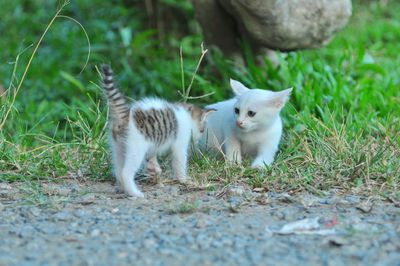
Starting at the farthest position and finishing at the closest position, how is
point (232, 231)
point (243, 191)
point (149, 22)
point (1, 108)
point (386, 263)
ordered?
point (149, 22) < point (1, 108) < point (243, 191) < point (232, 231) < point (386, 263)

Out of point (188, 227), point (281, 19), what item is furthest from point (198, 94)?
point (188, 227)

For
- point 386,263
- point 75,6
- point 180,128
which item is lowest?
point 386,263

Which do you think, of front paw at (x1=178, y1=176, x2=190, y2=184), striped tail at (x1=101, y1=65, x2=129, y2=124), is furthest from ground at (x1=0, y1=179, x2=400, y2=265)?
striped tail at (x1=101, y1=65, x2=129, y2=124)

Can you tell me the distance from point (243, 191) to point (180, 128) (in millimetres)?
587

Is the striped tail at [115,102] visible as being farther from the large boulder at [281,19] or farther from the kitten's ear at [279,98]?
the large boulder at [281,19]

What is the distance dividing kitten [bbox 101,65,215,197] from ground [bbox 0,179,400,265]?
150mm

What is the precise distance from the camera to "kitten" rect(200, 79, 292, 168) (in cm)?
583

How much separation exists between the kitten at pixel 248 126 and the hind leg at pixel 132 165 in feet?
3.19

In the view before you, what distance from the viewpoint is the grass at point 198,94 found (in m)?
5.49

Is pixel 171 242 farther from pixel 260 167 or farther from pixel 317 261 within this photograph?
pixel 260 167

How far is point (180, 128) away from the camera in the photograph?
5.29 meters

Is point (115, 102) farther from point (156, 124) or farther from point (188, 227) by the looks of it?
point (188, 227)

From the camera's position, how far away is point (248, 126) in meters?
5.86

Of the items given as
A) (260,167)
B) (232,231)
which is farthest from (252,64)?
(232,231)
